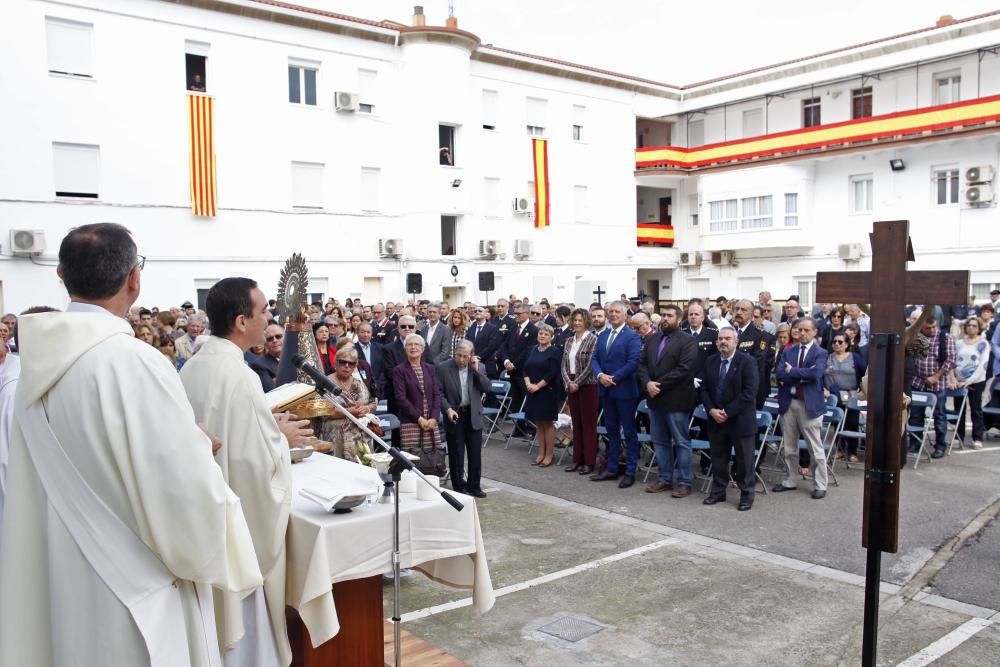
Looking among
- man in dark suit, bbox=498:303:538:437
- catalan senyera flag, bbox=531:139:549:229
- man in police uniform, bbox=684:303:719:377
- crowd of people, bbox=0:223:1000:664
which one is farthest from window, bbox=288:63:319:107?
crowd of people, bbox=0:223:1000:664

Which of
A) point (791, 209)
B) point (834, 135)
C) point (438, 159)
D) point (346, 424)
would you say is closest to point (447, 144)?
point (438, 159)

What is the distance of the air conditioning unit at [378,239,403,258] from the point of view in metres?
25.8

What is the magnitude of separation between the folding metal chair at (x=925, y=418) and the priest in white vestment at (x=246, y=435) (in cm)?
838

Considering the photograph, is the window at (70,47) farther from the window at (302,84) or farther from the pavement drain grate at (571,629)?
the pavement drain grate at (571,629)

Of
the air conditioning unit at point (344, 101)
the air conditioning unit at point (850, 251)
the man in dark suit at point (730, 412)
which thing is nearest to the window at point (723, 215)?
the air conditioning unit at point (850, 251)

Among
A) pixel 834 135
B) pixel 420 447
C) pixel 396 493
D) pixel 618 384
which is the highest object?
pixel 834 135

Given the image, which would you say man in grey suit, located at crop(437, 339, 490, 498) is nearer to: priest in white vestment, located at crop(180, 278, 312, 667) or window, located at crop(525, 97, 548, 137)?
priest in white vestment, located at crop(180, 278, 312, 667)

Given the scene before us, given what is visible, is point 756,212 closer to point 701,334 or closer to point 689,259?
point 689,259

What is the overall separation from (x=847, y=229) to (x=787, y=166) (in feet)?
10.4

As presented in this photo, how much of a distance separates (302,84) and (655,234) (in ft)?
53.7

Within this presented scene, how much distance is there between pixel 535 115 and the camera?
97.7 feet

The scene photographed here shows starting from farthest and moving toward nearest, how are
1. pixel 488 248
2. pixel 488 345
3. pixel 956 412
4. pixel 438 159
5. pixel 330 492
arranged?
pixel 488 248, pixel 438 159, pixel 488 345, pixel 956 412, pixel 330 492

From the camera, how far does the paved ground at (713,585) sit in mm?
4957

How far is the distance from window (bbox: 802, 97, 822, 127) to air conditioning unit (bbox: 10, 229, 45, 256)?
86.8ft
